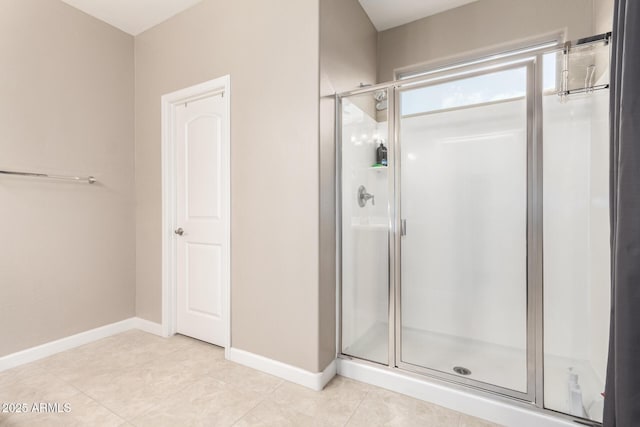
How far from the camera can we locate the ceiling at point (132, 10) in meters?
2.44

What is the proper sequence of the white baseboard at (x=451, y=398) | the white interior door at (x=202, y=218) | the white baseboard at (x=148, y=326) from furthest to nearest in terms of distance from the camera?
the white baseboard at (x=148, y=326)
the white interior door at (x=202, y=218)
the white baseboard at (x=451, y=398)

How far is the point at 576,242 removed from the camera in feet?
6.49

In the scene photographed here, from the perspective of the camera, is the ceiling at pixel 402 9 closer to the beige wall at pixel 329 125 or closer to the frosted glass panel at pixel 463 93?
the beige wall at pixel 329 125

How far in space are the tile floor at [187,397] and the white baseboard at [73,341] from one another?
72 mm

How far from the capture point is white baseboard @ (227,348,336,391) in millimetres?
1880

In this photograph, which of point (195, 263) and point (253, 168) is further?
point (195, 263)

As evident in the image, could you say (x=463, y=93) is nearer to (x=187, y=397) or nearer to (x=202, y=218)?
(x=202, y=218)

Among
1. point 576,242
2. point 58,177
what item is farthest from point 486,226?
point 58,177

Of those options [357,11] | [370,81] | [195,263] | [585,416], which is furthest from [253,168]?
[585,416]

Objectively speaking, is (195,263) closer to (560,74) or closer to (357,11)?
(357,11)

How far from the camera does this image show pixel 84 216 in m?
2.53

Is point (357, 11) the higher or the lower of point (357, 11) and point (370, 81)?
the higher

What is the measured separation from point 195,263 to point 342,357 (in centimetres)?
146

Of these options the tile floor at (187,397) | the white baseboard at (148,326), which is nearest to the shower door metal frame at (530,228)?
the tile floor at (187,397)
